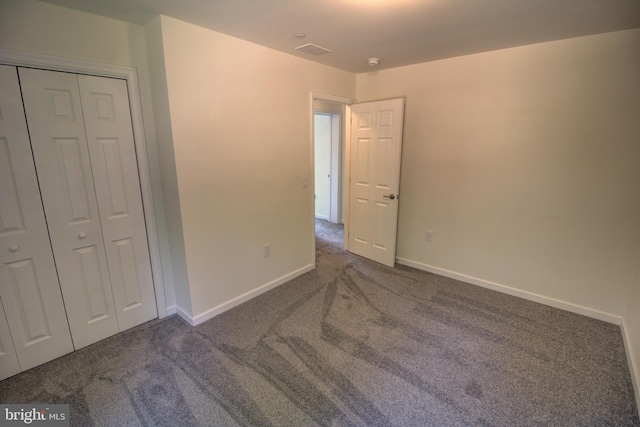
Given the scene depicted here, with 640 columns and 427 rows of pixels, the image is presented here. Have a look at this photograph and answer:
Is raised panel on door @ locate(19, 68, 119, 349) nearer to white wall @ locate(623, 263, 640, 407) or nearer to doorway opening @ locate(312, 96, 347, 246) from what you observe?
doorway opening @ locate(312, 96, 347, 246)

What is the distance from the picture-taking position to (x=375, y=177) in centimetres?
371

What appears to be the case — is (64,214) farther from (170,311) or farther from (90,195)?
(170,311)

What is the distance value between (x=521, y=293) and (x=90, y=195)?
153 inches

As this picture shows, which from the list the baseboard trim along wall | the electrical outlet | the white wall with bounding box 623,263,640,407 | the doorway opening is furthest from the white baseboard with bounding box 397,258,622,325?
the doorway opening

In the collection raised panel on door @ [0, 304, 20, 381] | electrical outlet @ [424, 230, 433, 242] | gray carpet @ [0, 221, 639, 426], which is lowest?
gray carpet @ [0, 221, 639, 426]

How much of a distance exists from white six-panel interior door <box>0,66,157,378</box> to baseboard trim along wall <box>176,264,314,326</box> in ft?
1.58

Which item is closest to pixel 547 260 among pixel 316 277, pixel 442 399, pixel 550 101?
pixel 550 101

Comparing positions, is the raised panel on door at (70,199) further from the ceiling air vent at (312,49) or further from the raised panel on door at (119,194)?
the ceiling air vent at (312,49)

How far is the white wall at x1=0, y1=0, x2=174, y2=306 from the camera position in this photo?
178cm

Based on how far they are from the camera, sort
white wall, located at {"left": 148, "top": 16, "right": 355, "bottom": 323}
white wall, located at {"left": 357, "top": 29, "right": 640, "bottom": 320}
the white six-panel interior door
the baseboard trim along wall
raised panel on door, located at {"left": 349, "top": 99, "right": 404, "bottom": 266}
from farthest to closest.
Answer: raised panel on door, located at {"left": 349, "top": 99, "right": 404, "bottom": 266} < the baseboard trim along wall < white wall, located at {"left": 357, "top": 29, "right": 640, "bottom": 320} < white wall, located at {"left": 148, "top": 16, "right": 355, "bottom": 323} < the white six-panel interior door

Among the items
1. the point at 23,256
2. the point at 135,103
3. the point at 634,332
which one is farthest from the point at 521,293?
the point at 23,256

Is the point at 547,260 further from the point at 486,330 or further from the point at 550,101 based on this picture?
the point at 550,101

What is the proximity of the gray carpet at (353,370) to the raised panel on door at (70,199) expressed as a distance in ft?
1.06

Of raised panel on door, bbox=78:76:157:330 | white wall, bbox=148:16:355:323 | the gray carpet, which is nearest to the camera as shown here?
the gray carpet
